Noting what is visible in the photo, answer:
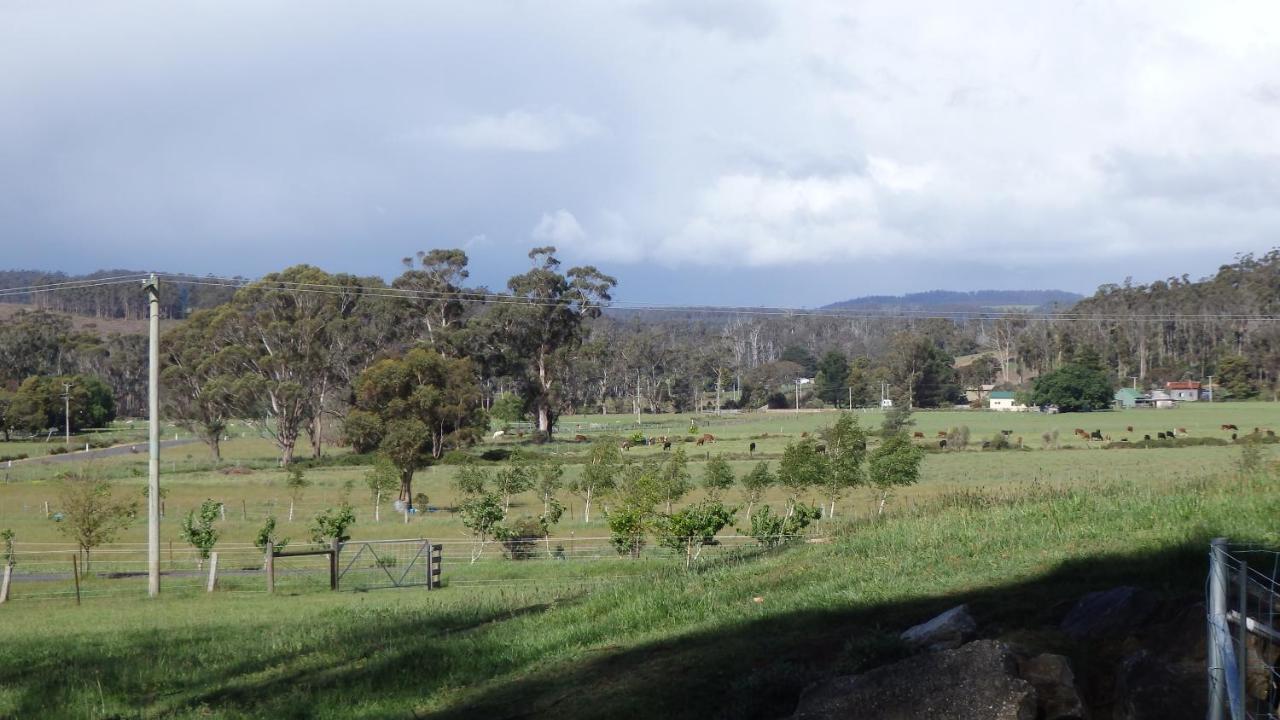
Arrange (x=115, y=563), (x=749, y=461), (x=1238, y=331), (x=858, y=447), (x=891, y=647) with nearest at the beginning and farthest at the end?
(x=891, y=647) → (x=115, y=563) → (x=858, y=447) → (x=749, y=461) → (x=1238, y=331)

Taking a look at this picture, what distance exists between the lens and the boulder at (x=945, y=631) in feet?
25.2

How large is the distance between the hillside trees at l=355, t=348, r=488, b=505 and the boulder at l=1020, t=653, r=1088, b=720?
52012 millimetres

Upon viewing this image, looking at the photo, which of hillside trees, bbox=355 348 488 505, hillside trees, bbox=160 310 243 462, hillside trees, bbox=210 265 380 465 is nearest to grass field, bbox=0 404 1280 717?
hillside trees, bbox=355 348 488 505

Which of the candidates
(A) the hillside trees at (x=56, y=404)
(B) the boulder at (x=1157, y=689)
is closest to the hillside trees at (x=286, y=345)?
(A) the hillside trees at (x=56, y=404)

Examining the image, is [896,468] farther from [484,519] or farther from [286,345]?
[286,345]

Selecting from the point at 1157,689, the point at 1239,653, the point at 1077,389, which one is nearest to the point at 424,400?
the point at 1157,689

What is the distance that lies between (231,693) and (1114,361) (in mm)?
146290

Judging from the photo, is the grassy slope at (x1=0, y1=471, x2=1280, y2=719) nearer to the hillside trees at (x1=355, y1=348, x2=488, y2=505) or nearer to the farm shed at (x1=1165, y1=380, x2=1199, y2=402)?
the hillside trees at (x1=355, y1=348, x2=488, y2=505)

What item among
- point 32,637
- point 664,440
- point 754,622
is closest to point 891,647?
point 754,622

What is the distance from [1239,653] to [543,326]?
8410cm

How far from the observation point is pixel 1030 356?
5674 inches

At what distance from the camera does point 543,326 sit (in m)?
88.1

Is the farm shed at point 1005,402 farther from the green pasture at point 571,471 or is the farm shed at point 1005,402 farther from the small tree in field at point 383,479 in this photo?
the small tree in field at point 383,479

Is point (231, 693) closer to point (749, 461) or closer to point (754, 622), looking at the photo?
point (754, 622)
